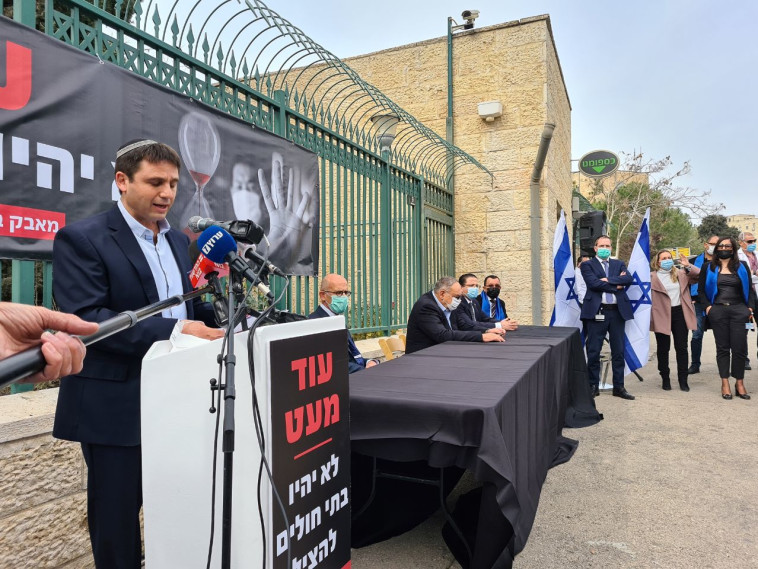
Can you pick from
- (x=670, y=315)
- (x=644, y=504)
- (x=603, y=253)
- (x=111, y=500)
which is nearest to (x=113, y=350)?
(x=111, y=500)

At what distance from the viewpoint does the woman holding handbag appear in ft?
23.6

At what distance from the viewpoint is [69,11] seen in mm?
2814

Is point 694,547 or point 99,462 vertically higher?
point 99,462

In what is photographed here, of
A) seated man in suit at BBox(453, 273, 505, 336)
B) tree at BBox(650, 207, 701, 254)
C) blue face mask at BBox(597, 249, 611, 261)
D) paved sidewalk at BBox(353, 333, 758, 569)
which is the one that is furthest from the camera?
tree at BBox(650, 207, 701, 254)

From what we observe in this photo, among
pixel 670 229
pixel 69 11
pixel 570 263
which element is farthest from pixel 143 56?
pixel 670 229

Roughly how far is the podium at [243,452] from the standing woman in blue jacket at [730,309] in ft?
21.9

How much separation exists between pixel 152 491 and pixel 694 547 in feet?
9.47

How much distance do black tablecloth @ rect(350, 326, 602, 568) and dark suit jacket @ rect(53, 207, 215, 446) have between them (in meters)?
1.09

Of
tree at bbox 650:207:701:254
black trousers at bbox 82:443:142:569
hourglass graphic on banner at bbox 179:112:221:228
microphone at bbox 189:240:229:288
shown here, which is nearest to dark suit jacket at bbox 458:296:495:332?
hourglass graphic on banner at bbox 179:112:221:228

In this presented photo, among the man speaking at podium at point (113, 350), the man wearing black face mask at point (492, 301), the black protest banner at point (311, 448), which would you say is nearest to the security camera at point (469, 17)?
the man wearing black face mask at point (492, 301)

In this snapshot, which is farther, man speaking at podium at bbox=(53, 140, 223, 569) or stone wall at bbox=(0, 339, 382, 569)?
stone wall at bbox=(0, 339, 382, 569)

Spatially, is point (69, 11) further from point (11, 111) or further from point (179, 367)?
point (179, 367)

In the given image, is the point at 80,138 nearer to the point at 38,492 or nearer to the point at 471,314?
the point at 38,492

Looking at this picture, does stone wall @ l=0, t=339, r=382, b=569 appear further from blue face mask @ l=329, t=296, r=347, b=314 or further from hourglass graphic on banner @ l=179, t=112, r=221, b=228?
blue face mask @ l=329, t=296, r=347, b=314
